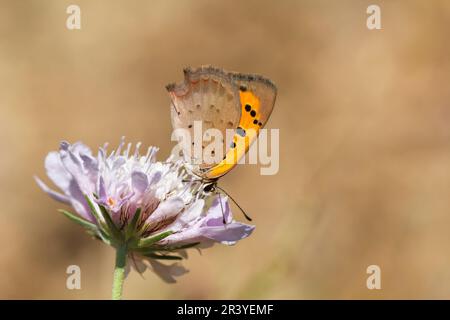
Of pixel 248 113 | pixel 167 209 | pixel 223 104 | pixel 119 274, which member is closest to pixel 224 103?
pixel 223 104

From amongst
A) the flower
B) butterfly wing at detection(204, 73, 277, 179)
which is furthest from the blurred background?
the flower

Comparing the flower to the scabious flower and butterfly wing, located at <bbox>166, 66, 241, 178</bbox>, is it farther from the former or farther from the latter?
butterfly wing, located at <bbox>166, 66, 241, 178</bbox>

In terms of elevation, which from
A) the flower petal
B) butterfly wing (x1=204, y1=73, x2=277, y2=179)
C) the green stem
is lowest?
the green stem

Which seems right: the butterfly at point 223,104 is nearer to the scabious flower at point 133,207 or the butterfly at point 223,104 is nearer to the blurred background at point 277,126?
the scabious flower at point 133,207

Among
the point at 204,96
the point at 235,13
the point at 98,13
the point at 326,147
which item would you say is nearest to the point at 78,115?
the point at 98,13

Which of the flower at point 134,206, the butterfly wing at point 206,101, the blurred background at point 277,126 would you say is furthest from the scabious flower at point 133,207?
the blurred background at point 277,126

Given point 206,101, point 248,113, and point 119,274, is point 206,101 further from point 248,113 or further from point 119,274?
point 119,274
